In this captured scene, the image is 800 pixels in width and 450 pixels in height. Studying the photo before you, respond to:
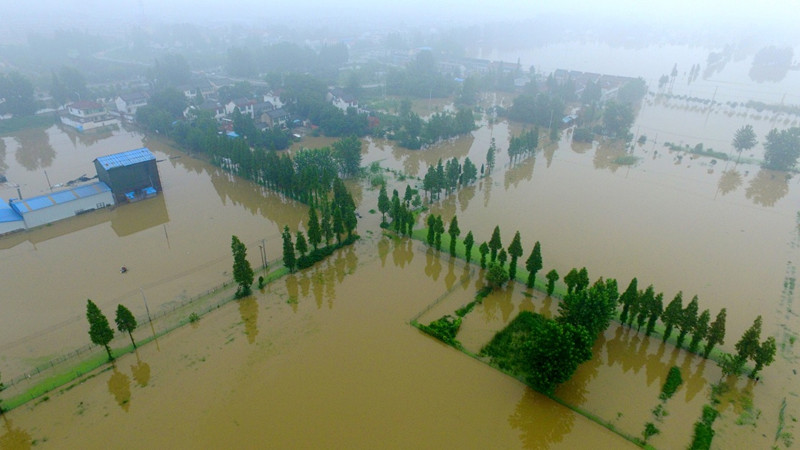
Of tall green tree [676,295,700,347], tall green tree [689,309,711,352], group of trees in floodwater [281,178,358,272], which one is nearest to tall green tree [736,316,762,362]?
tall green tree [689,309,711,352]

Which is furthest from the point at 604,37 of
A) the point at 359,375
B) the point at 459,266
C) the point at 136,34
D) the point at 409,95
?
the point at 359,375

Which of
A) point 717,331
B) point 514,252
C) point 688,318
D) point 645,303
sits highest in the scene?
point 514,252

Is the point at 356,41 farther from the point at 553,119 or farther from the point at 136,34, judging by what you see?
the point at 553,119

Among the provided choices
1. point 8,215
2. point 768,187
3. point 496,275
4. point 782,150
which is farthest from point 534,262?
point 8,215

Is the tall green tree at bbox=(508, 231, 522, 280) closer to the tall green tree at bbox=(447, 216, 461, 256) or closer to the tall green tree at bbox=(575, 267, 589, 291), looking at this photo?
the tall green tree at bbox=(575, 267, 589, 291)

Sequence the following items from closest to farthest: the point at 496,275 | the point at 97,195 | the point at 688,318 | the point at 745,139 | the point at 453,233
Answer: the point at 688,318
the point at 496,275
the point at 453,233
the point at 97,195
the point at 745,139

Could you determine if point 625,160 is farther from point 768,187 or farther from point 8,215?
point 8,215

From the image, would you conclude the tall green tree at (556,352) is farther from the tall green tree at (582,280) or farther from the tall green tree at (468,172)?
the tall green tree at (468,172)
